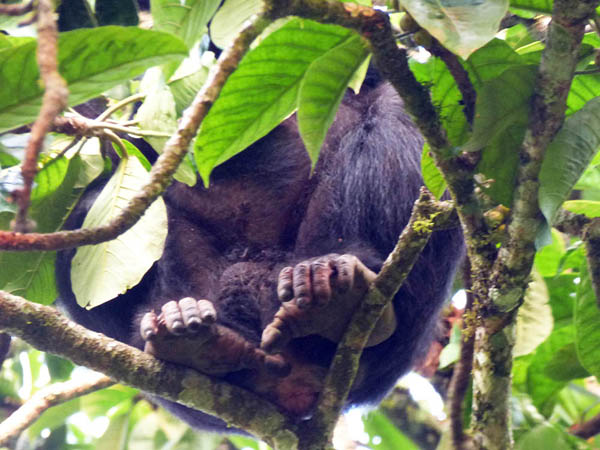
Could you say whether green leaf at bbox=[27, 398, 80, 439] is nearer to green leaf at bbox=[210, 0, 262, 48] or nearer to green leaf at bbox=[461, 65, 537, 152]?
green leaf at bbox=[210, 0, 262, 48]

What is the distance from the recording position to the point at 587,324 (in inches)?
73.4

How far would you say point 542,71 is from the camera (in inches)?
57.3

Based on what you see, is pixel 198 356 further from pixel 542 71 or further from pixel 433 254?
pixel 542 71

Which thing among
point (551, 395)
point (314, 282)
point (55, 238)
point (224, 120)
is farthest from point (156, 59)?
point (551, 395)

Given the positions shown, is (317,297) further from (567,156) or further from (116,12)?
(116,12)

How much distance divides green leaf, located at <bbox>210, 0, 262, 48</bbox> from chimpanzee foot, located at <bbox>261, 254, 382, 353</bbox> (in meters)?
0.58

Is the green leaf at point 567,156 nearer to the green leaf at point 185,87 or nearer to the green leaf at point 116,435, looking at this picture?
the green leaf at point 185,87

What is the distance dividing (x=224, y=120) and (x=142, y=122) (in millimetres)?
411

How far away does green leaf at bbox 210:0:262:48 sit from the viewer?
173cm

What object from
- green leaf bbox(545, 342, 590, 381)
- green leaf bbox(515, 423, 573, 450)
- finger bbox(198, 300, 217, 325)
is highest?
finger bbox(198, 300, 217, 325)

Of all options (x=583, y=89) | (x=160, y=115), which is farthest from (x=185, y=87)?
(x=583, y=89)

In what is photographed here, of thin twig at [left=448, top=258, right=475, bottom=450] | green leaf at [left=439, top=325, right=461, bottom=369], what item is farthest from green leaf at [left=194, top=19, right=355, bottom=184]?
green leaf at [left=439, top=325, right=461, bottom=369]

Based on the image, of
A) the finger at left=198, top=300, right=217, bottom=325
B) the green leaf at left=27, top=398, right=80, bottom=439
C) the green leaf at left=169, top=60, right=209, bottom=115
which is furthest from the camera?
the green leaf at left=27, top=398, right=80, bottom=439

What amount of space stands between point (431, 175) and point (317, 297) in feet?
1.29
